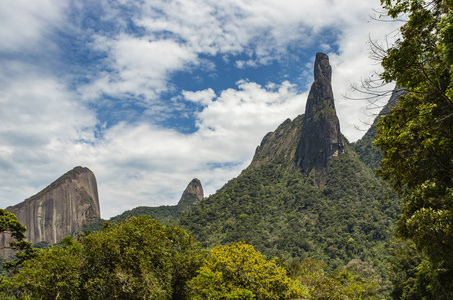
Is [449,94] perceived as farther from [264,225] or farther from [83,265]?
[264,225]

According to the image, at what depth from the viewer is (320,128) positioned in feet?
450

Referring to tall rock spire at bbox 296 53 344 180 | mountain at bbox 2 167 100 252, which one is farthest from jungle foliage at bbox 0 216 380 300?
mountain at bbox 2 167 100 252

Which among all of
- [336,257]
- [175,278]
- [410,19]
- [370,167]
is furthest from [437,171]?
[370,167]

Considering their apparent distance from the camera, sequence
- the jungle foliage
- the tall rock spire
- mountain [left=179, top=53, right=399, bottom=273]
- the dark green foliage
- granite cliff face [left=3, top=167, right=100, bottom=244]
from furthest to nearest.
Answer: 1. the tall rock spire
2. granite cliff face [left=3, top=167, right=100, bottom=244]
3. mountain [left=179, top=53, right=399, bottom=273]
4. the dark green foliage
5. the jungle foliage

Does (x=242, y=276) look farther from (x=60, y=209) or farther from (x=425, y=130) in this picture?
(x=60, y=209)

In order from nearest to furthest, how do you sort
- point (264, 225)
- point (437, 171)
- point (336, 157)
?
point (437, 171) → point (264, 225) → point (336, 157)

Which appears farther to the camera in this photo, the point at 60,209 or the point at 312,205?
the point at 60,209

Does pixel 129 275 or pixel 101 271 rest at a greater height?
pixel 101 271

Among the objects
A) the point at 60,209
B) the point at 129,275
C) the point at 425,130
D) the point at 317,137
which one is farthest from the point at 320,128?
the point at 425,130

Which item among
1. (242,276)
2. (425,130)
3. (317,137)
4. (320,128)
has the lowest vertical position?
(242,276)

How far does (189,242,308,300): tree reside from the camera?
14508 mm

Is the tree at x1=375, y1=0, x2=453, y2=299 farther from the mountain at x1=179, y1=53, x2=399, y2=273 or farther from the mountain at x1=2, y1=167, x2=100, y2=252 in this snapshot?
the mountain at x1=2, y1=167, x2=100, y2=252

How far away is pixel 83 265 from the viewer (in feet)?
51.8

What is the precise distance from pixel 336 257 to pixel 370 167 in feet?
258
